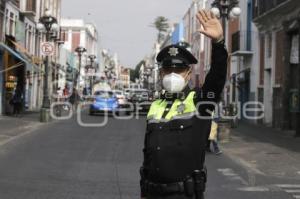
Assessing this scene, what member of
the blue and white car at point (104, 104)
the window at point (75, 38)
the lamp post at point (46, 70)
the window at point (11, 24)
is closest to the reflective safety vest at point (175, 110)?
the lamp post at point (46, 70)

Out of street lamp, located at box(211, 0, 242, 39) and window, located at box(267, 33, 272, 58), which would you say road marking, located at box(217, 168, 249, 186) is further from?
window, located at box(267, 33, 272, 58)

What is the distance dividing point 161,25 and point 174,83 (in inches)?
4754

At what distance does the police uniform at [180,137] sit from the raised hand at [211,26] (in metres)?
0.09

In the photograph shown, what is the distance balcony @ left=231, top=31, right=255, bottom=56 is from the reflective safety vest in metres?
29.4

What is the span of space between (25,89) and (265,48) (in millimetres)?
15359

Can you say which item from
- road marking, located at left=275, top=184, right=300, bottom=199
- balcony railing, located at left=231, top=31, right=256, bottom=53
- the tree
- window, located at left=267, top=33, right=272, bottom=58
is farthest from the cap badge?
the tree

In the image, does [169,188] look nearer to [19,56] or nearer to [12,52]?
[12,52]

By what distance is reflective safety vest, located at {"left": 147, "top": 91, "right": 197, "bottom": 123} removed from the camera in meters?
4.21

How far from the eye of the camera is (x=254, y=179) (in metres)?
11.4

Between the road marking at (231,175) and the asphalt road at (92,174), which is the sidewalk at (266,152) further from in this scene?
the road marking at (231,175)

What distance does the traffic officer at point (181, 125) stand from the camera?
412 cm

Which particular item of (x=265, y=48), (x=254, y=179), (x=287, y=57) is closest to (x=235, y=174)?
(x=254, y=179)

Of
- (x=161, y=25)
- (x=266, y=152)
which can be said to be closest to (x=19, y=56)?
(x=266, y=152)

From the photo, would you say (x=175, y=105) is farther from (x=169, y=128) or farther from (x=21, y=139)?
(x=21, y=139)
